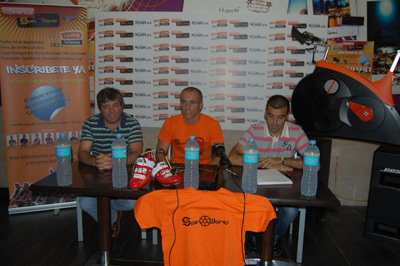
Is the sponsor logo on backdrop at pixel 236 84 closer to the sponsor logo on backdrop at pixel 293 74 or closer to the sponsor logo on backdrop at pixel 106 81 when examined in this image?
the sponsor logo on backdrop at pixel 293 74

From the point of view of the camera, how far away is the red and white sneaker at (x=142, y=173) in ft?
5.60

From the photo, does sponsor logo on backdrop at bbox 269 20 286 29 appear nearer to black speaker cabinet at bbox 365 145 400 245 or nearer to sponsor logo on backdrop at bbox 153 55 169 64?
sponsor logo on backdrop at bbox 153 55 169 64

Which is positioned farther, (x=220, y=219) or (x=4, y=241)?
(x=4, y=241)

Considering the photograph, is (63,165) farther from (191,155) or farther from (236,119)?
(236,119)

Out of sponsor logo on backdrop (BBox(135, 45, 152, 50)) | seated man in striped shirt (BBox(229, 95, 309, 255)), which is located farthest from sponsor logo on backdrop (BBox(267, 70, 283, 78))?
sponsor logo on backdrop (BBox(135, 45, 152, 50))

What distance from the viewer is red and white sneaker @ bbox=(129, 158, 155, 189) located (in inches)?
67.2

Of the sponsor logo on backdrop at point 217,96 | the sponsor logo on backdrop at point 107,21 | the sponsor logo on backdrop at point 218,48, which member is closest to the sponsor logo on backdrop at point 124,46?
the sponsor logo on backdrop at point 107,21

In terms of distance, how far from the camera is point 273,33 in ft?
10.8

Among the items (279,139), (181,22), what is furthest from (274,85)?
(181,22)

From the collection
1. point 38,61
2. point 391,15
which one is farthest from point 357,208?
point 38,61

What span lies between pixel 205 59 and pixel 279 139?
4.43 feet

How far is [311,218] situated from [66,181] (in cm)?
239

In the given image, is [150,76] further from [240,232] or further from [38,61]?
[240,232]

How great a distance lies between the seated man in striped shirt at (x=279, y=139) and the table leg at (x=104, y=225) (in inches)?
38.7
